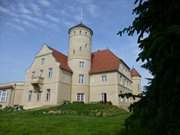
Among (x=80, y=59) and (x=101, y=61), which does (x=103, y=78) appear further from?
(x=80, y=59)

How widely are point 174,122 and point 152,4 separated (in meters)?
2.45

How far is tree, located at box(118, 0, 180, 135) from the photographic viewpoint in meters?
3.94

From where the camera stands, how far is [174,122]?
4.10 metres

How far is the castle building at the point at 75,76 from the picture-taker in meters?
36.7

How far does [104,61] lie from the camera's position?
4041 cm

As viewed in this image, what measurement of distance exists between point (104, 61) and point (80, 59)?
4.40 metres

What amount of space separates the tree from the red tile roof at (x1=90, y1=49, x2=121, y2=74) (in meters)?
32.1

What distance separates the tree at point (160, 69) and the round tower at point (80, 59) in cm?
3346

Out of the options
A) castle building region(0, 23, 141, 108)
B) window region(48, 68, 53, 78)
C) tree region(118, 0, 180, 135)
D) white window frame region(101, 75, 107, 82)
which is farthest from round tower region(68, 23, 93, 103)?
tree region(118, 0, 180, 135)

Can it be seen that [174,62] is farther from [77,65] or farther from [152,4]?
[77,65]

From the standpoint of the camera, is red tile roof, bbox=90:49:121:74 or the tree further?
red tile roof, bbox=90:49:121:74

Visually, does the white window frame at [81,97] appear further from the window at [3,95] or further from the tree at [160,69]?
the tree at [160,69]

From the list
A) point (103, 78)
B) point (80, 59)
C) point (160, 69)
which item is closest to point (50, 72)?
point (80, 59)

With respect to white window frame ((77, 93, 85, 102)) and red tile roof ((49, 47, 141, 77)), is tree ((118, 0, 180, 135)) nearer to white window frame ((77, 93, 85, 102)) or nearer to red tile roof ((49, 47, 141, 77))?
red tile roof ((49, 47, 141, 77))
